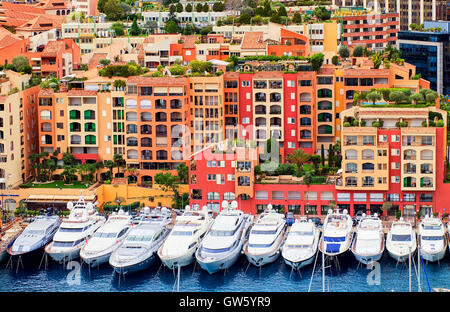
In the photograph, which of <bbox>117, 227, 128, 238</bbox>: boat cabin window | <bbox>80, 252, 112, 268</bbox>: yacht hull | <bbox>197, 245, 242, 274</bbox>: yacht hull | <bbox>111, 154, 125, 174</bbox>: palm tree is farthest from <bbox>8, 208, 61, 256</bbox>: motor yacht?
<bbox>197, 245, 242, 274</bbox>: yacht hull

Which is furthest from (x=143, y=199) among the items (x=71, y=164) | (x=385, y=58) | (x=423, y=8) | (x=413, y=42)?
(x=423, y=8)

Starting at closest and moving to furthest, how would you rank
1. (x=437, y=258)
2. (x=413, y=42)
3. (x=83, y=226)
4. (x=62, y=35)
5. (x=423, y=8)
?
(x=437, y=258) < (x=83, y=226) < (x=62, y=35) < (x=413, y=42) < (x=423, y=8)

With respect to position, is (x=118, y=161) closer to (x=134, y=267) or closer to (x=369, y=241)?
(x=134, y=267)

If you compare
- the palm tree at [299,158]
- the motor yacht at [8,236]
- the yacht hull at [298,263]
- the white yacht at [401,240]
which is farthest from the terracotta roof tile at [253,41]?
the yacht hull at [298,263]

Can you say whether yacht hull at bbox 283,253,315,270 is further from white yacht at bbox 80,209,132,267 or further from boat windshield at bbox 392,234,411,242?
white yacht at bbox 80,209,132,267

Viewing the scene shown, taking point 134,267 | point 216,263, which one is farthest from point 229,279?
point 134,267
